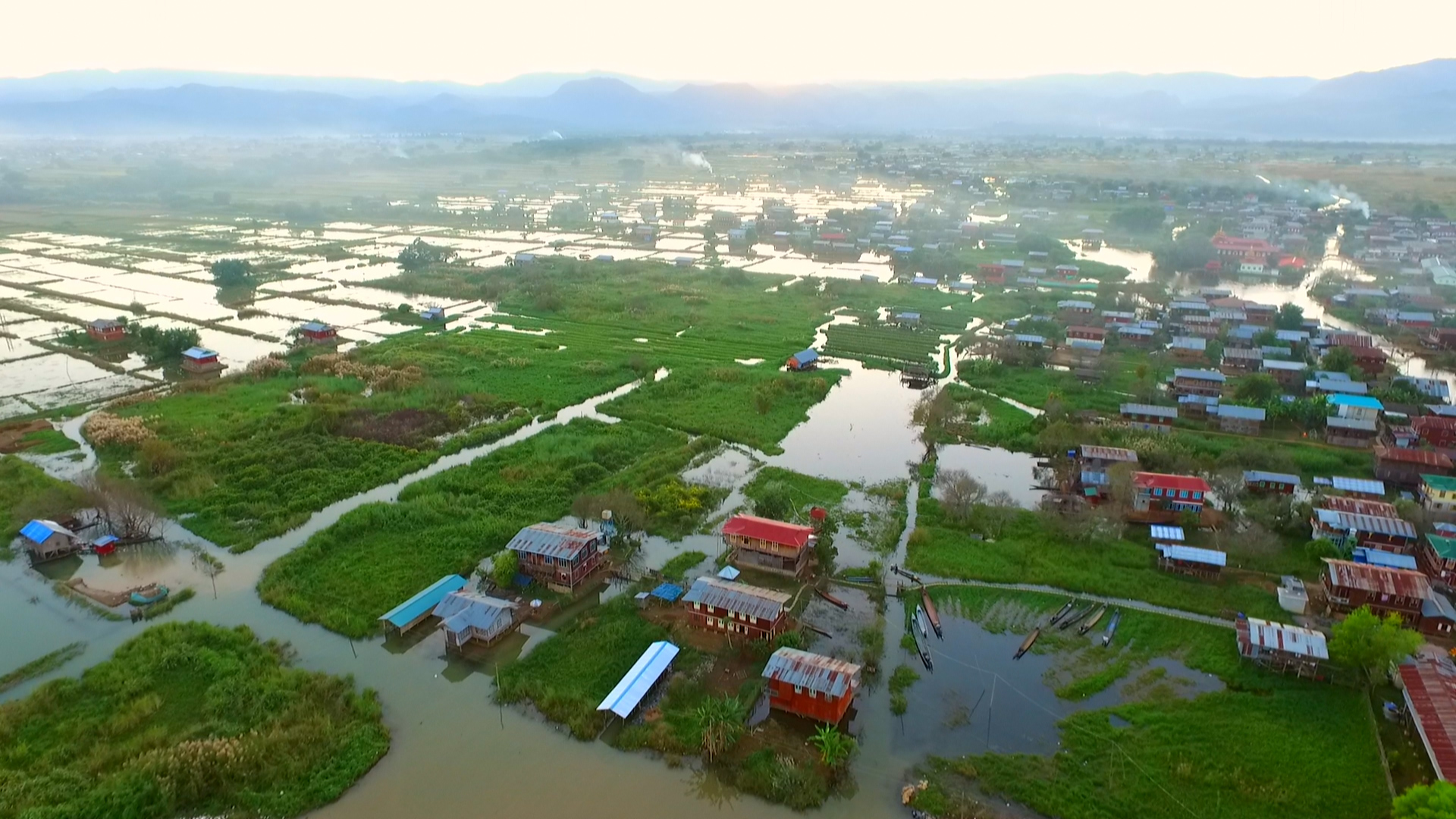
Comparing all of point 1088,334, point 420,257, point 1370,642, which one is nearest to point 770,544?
point 1370,642

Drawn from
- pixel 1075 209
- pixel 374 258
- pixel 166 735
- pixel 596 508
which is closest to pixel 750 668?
pixel 596 508

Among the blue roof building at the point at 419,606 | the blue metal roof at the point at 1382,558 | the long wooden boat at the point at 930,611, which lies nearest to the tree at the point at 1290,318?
the blue metal roof at the point at 1382,558

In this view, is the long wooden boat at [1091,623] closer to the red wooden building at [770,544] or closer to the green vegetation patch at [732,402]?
the red wooden building at [770,544]

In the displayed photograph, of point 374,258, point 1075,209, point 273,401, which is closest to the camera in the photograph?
point 273,401

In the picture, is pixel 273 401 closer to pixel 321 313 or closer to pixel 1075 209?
pixel 321 313

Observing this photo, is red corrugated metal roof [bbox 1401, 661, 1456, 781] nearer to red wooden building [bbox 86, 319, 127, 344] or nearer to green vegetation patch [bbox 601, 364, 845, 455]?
green vegetation patch [bbox 601, 364, 845, 455]

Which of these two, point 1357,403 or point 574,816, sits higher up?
point 1357,403

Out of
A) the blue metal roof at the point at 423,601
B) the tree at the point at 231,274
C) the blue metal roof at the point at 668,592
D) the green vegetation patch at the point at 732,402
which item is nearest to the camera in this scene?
the blue metal roof at the point at 423,601
